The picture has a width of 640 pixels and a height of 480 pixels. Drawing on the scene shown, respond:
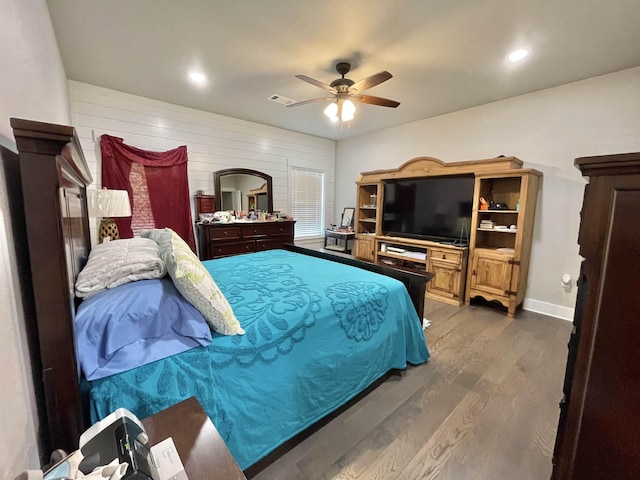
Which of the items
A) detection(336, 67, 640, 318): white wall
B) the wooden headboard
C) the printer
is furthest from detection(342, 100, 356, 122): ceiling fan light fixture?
the printer

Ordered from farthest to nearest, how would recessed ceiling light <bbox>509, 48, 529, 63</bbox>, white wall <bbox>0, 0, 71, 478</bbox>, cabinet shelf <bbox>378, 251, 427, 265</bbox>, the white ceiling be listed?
cabinet shelf <bbox>378, 251, 427, 265</bbox>
recessed ceiling light <bbox>509, 48, 529, 63</bbox>
the white ceiling
white wall <bbox>0, 0, 71, 478</bbox>

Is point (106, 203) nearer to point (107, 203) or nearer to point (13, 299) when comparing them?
point (107, 203)

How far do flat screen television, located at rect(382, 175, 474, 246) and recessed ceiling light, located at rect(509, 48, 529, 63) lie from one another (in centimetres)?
135

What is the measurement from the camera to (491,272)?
3359 mm

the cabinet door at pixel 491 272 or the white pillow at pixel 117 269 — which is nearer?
the white pillow at pixel 117 269

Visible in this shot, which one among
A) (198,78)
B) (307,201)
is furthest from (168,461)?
(307,201)

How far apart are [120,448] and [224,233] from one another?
11.5ft

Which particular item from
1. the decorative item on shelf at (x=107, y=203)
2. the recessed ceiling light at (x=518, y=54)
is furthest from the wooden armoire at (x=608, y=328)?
the decorative item on shelf at (x=107, y=203)

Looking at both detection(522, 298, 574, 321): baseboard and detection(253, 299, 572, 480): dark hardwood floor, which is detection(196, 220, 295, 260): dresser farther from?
detection(522, 298, 574, 321): baseboard

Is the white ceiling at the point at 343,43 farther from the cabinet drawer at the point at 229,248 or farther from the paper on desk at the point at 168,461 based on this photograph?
the paper on desk at the point at 168,461

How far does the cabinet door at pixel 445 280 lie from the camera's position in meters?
3.58

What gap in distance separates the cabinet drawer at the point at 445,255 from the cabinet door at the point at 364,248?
3.63ft

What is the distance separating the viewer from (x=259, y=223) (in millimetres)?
4301

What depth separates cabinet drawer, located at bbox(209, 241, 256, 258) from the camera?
389 centimetres
